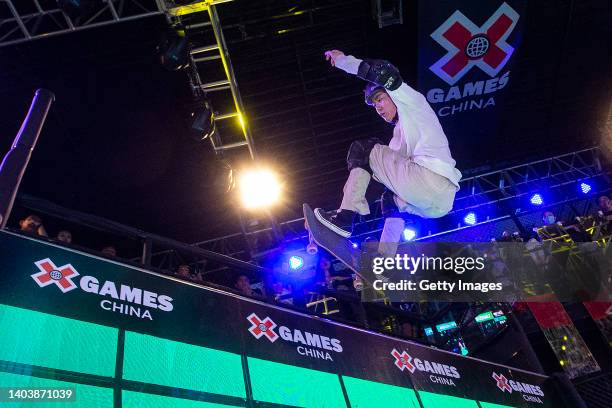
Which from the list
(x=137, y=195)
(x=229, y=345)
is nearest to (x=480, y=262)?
(x=137, y=195)

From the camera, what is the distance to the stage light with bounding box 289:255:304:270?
9906 mm

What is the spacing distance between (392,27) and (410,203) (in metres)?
5.10

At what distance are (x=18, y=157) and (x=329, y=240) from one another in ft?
8.89

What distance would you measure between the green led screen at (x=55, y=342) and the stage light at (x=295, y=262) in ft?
22.7

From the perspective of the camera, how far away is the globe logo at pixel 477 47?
332 inches

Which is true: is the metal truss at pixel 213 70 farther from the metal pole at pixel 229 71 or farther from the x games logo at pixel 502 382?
the x games logo at pixel 502 382

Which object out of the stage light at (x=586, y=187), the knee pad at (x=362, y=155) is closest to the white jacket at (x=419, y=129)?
the knee pad at (x=362, y=155)

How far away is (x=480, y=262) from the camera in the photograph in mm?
12242

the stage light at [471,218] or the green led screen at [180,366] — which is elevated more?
the stage light at [471,218]

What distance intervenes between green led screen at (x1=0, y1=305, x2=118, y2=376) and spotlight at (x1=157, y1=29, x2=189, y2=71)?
5.03 metres

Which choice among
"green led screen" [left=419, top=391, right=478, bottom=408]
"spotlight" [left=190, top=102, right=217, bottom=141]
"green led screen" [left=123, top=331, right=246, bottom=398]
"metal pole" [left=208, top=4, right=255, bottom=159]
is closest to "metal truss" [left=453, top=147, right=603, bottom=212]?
"metal pole" [left=208, top=4, right=255, bottom=159]

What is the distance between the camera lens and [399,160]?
4.08 metres

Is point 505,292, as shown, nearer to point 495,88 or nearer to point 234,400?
point 495,88

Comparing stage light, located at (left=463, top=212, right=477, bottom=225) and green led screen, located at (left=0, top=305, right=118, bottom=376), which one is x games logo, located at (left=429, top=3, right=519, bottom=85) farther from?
green led screen, located at (left=0, top=305, right=118, bottom=376)
